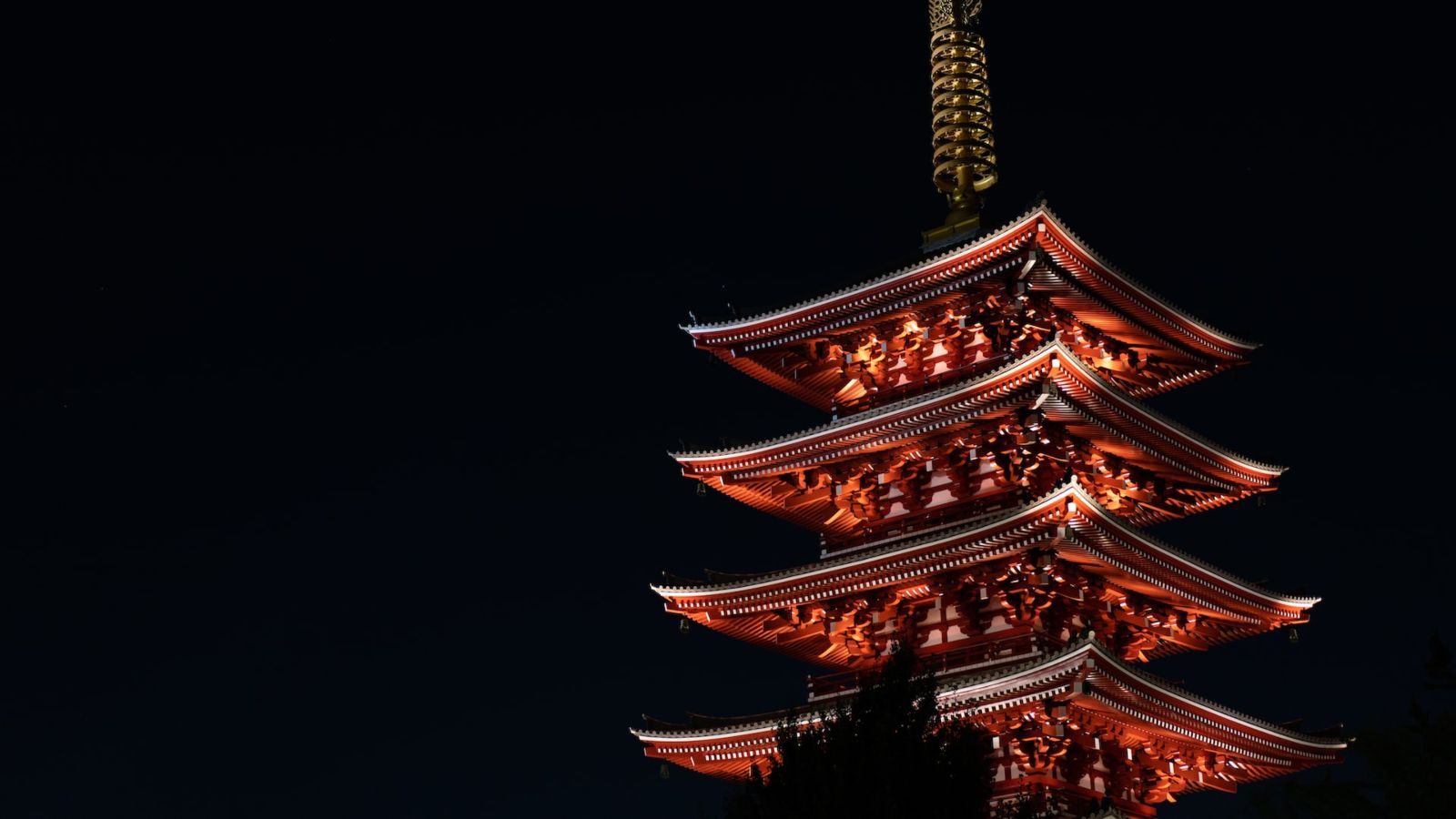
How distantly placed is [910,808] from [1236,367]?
21.2 metres

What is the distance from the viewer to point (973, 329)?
43.2 m

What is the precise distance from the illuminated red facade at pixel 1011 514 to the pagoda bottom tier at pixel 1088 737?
54mm

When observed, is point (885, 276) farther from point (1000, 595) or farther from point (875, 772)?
point (875, 772)

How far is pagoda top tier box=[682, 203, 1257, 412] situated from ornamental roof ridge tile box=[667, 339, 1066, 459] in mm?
1074

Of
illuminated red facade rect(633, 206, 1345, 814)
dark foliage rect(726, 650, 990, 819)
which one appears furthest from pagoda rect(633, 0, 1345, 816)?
dark foliage rect(726, 650, 990, 819)

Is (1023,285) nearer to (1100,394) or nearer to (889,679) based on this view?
(1100,394)

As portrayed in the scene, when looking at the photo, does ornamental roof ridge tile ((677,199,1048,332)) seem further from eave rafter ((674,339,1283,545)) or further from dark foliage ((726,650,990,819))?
dark foliage ((726,650,990,819))

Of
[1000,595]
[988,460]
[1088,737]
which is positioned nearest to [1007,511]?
[1000,595]

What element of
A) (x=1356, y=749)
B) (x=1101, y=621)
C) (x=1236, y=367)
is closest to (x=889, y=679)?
(x=1101, y=621)

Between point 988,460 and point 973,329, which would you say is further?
point 973,329

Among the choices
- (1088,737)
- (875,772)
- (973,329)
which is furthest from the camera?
(973,329)

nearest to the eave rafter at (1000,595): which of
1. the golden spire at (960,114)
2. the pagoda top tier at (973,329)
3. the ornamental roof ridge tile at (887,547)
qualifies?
the ornamental roof ridge tile at (887,547)

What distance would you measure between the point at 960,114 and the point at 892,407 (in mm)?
8991

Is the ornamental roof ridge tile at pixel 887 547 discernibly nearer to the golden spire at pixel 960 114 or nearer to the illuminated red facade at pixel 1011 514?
the illuminated red facade at pixel 1011 514
